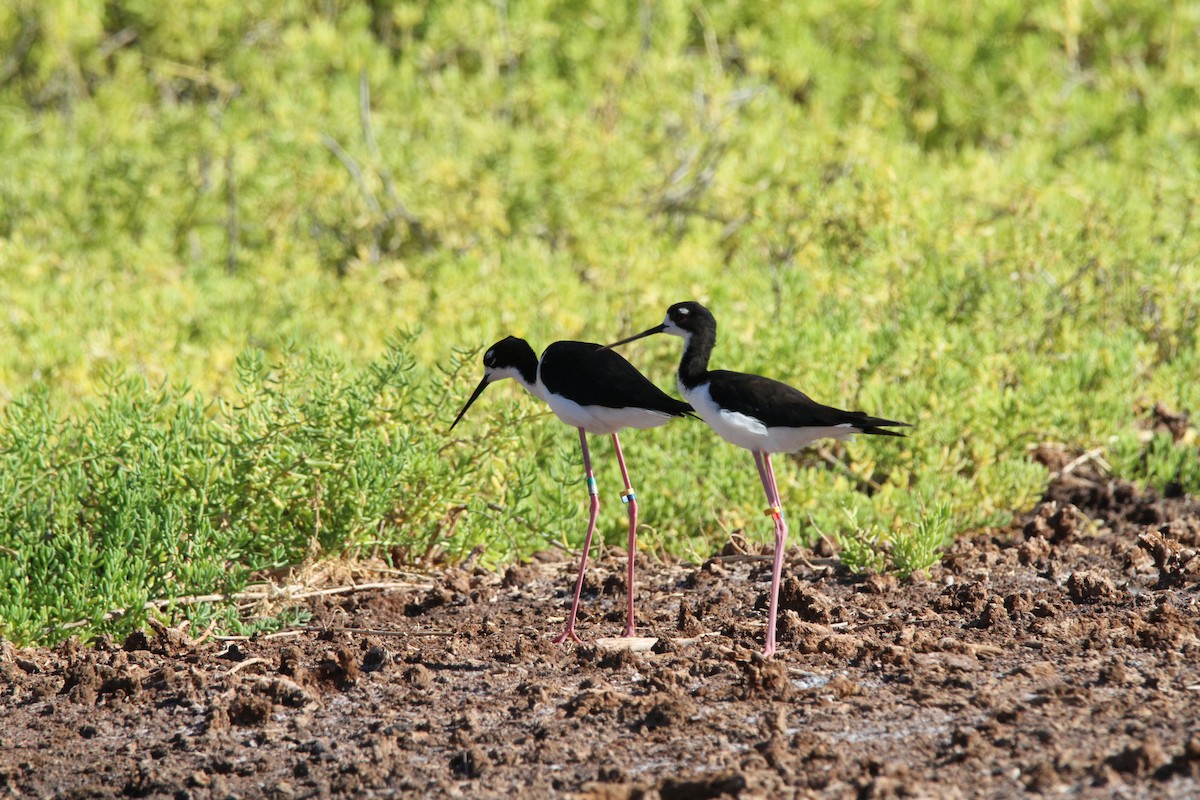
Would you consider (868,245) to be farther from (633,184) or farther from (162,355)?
(162,355)

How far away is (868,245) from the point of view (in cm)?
745

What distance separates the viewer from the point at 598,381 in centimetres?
461

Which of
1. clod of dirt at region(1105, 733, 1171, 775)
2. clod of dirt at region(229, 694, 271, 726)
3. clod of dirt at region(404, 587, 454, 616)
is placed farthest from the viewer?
clod of dirt at region(404, 587, 454, 616)

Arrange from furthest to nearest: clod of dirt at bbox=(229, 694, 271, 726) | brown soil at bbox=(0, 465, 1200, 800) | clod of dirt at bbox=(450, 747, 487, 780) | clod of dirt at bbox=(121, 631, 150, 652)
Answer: clod of dirt at bbox=(121, 631, 150, 652), clod of dirt at bbox=(229, 694, 271, 726), clod of dirt at bbox=(450, 747, 487, 780), brown soil at bbox=(0, 465, 1200, 800)

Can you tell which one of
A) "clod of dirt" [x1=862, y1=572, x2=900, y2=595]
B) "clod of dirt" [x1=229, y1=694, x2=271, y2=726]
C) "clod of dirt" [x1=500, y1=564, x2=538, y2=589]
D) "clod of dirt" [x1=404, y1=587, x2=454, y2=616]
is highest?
"clod of dirt" [x1=862, y1=572, x2=900, y2=595]

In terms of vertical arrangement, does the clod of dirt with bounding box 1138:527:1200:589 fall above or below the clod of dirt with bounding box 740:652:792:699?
above

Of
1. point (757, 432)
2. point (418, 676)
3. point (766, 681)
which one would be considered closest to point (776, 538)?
point (757, 432)

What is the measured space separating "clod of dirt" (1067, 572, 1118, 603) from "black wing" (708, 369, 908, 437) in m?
0.81

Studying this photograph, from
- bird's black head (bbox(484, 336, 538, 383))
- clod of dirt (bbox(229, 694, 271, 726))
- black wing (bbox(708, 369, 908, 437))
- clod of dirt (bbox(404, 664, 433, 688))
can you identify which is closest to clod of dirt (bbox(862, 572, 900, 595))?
black wing (bbox(708, 369, 908, 437))

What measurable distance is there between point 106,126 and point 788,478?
6771 millimetres

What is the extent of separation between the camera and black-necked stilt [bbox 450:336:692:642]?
451 cm

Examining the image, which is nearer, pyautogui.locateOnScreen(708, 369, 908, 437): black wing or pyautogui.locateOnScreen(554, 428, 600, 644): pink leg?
pyautogui.locateOnScreen(708, 369, 908, 437): black wing

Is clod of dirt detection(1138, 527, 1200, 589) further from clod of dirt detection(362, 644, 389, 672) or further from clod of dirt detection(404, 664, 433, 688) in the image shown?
clod of dirt detection(362, 644, 389, 672)

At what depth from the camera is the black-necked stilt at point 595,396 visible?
14.8ft
